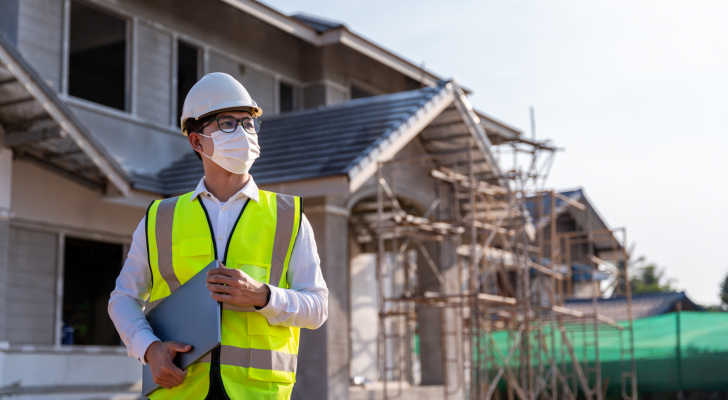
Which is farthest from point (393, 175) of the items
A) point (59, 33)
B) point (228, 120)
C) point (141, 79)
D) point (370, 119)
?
point (228, 120)

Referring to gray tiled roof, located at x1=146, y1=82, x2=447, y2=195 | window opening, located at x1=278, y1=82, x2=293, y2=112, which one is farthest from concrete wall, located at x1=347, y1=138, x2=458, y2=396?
window opening, located at x1=278, y1=82, x2=293, y2=112

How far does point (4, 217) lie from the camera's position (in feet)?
35.7

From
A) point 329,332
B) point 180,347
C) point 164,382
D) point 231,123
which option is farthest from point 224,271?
point 329,332

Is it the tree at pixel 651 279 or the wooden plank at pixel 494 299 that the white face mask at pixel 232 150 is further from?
the tree at pixel 651 279

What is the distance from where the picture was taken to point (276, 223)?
3.12 meters

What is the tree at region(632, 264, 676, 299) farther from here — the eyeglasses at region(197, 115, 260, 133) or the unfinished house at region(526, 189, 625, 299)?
the eyeglasses at region(197, 115, 260, 133)

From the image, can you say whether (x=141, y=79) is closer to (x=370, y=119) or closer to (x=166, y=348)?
(x=370, y=119)

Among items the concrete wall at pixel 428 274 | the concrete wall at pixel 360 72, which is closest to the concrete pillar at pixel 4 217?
the concrete wall at pixel 428 274

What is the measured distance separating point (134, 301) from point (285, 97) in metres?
14.4

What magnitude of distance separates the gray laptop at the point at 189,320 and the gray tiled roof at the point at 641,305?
2577 cm

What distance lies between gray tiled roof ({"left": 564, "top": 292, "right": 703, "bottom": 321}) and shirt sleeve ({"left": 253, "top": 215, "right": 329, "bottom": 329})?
83.5 feet

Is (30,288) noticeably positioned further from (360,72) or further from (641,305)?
(641,305)

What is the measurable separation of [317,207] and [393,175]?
2109mm

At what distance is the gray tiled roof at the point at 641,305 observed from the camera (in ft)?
89.9
